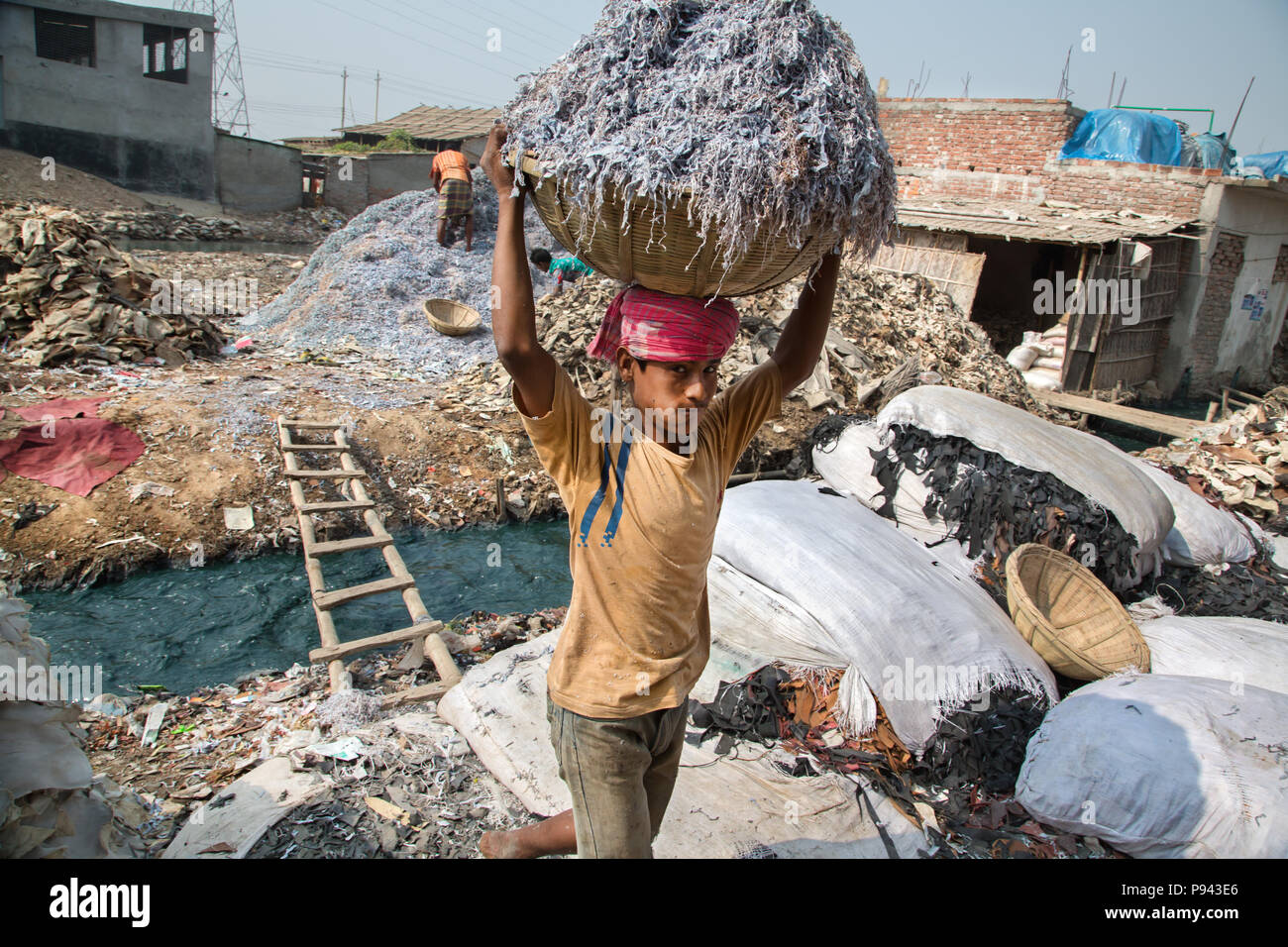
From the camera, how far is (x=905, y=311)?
9.98 metres

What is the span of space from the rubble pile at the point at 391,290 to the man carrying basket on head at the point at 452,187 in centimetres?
48

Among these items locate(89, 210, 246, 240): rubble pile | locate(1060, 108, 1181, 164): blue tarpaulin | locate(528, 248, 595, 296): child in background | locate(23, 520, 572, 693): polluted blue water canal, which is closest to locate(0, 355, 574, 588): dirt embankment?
locate(23, 520, 572, 693): polluted blue water canal

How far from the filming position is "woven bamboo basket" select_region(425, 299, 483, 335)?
9.29 metres

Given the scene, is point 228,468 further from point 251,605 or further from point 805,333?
point 805,333

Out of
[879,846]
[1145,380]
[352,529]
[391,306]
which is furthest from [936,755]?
[1145,380]

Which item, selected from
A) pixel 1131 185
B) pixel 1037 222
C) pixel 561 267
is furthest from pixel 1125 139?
pixel 561 267

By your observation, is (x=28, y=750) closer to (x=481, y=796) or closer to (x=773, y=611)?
(x=481, y=796)

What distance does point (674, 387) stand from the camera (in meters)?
1.44

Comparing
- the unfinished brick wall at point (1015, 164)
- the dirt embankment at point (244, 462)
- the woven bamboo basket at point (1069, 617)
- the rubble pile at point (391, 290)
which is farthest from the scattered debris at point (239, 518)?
the unfinished brick wall at point (1015, 164)

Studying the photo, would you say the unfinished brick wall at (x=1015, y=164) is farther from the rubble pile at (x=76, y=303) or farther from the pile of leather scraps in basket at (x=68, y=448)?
the pile of leather scraps in basket at (x=68, y=448)

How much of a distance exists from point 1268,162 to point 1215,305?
6954mm

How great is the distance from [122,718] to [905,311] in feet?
31.2

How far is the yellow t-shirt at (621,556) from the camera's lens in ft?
4.60

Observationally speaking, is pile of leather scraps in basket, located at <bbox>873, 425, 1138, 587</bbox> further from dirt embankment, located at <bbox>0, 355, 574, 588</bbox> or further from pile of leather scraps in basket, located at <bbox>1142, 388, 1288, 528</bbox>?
dirt embankment, located at <bbox>0, 355, 574, 588</bbox>
